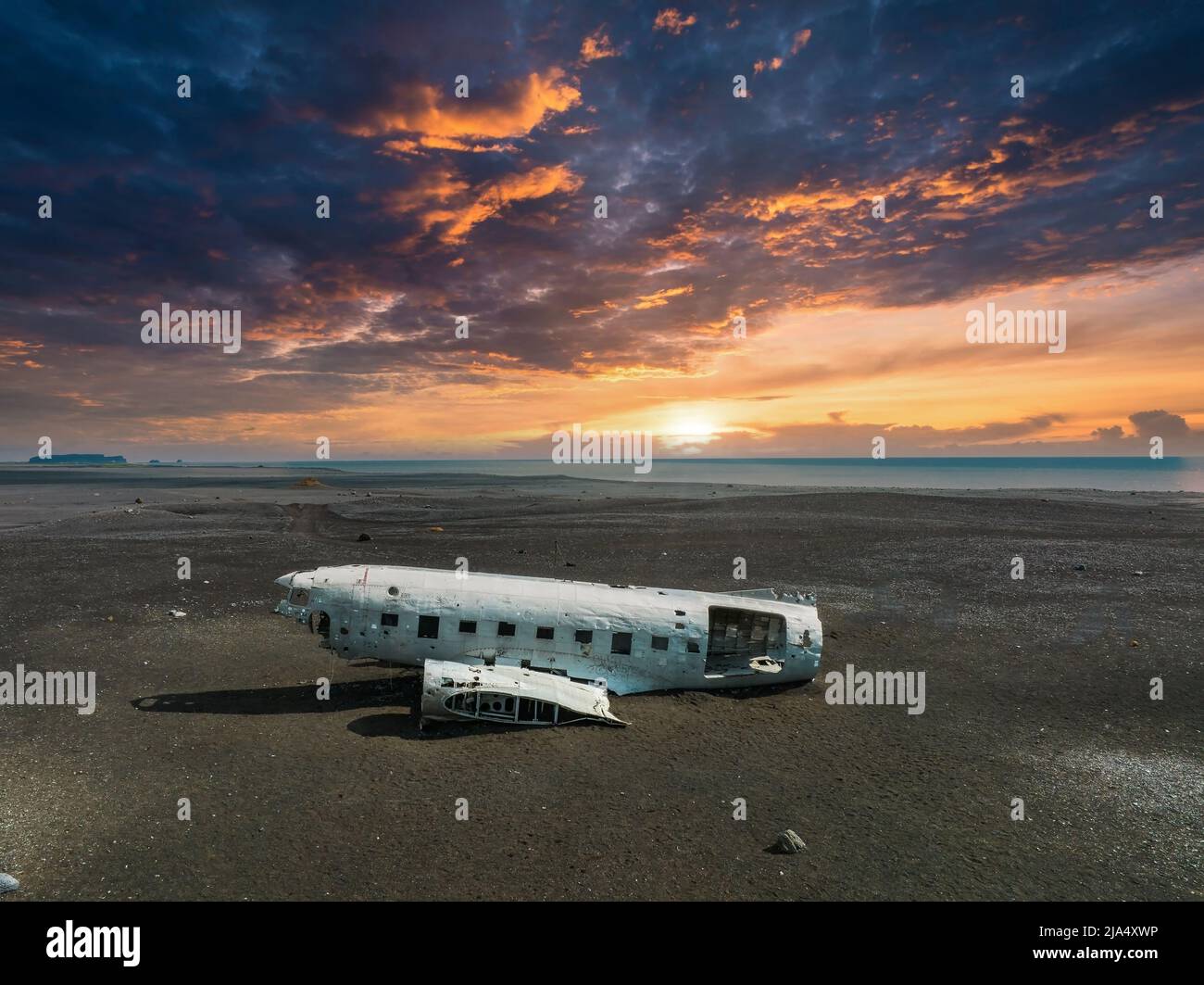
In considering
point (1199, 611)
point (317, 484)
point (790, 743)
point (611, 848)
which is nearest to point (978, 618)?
point (1199, 611)

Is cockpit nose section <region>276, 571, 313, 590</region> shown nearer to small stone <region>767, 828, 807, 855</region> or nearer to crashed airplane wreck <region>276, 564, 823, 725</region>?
crashed airplane wreck <region>276, 564, 823, 725</region>

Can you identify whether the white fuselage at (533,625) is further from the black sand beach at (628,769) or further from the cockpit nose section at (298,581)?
the black sand beach at (628,769)

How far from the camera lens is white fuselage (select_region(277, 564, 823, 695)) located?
22.4 metres

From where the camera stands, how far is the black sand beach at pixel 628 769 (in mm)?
13945

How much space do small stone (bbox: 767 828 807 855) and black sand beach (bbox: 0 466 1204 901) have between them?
0.92ft

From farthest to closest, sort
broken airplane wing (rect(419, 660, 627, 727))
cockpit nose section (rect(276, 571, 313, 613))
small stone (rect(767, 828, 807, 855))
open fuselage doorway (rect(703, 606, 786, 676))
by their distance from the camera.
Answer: open fuselage doorway (rect(703, 606, 786, 676)), cockpit nose section (rect(276, 571, 313, 613)), broken airplane wing (rect(419, 660, 627, 727)), small stone (rect(767, 828, 807, 855))

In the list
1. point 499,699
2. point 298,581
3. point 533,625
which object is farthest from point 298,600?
point 533,625

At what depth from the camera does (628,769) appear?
18.6 m

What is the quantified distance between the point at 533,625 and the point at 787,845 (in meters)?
11.0

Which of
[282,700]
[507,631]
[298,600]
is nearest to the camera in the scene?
[298,600]

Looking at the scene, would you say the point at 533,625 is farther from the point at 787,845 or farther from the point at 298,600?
the point at 787,845

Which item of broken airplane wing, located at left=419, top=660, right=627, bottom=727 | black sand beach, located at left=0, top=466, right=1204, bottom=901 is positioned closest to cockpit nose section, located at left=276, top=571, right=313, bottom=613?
black sand beach, located at left=0, top=466, right=1204, bottom=901

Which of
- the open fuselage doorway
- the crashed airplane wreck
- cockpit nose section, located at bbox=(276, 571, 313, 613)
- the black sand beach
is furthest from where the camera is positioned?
the open fuselage doorway

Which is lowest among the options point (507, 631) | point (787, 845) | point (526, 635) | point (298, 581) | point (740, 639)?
point (787, 845)
